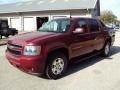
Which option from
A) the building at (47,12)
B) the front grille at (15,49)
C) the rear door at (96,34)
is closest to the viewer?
the front grille at (15,49)

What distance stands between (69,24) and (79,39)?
606mm

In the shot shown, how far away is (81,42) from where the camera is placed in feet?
21.4

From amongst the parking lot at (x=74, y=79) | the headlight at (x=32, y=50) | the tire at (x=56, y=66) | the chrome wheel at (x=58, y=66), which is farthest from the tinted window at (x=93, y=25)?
the headlight at (x=32, y=50)

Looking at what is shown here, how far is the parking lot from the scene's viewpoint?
16.6ft

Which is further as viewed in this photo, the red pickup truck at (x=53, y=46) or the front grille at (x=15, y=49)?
the front grille at (x=15, y=49)

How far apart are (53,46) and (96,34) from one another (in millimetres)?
2754

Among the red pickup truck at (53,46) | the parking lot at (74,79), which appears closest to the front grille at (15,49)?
the red pickup truck at (53,46)

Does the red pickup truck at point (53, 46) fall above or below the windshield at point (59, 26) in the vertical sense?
below

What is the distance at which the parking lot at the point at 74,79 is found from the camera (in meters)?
5.05

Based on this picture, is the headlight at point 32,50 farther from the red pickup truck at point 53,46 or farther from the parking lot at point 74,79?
the parking lot at point 74,79

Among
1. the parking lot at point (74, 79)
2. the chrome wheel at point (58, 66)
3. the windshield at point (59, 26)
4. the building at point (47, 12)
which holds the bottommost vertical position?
the parking lot at point (74, 79)

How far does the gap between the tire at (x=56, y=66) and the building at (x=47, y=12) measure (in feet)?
56.3

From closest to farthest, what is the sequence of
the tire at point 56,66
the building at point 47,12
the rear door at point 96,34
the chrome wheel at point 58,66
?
the tire at point 56,66, the chrome wheel at point 58,66, the rear door at point 96,34, the building at point 47,12

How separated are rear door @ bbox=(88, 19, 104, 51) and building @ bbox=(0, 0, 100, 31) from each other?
1463 cm
